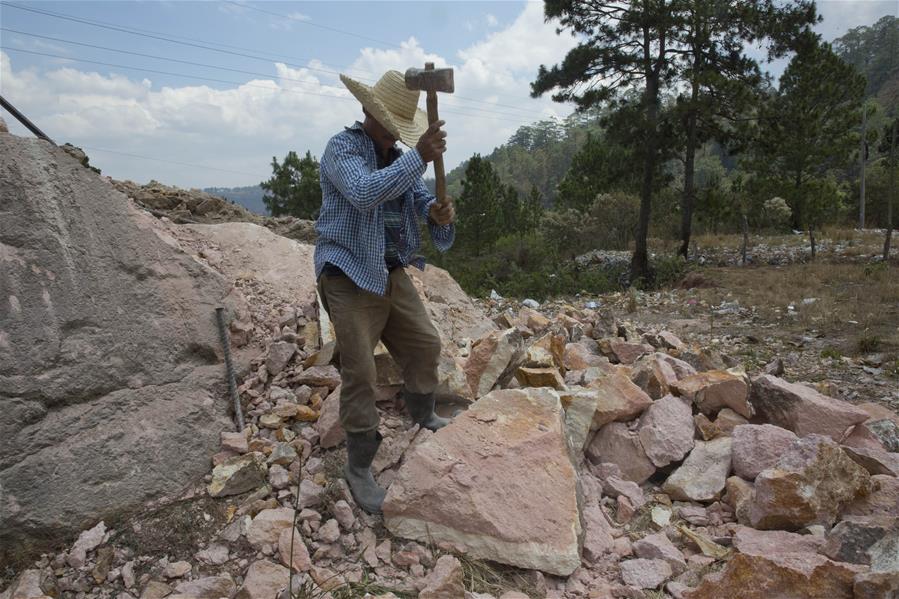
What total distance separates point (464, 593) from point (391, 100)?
66.9 inches

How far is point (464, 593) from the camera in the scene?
180 cm

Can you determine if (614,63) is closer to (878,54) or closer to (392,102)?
(392,102)

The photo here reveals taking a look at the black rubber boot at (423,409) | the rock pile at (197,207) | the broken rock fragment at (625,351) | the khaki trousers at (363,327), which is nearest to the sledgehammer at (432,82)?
the khaki trousers at (363,327)

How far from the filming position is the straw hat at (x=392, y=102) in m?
1.99

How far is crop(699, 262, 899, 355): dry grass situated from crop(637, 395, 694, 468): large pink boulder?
12.4ft

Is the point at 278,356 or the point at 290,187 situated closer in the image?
the point at 278,356

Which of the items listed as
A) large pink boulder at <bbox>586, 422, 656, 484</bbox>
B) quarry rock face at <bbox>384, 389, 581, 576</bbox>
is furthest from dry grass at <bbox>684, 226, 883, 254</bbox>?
quarry rock face at <bbox>384, 389, 581, 576</bbox>

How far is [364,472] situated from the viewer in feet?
7.35

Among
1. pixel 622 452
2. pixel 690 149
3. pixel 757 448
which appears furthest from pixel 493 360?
pixel 690 149

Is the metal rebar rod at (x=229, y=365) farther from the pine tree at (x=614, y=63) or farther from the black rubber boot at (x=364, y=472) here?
the pine tree at (x=614, y=63)

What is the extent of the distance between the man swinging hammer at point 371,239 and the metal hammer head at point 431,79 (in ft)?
0.05

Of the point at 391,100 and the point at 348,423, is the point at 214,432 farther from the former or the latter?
the point at 391,100

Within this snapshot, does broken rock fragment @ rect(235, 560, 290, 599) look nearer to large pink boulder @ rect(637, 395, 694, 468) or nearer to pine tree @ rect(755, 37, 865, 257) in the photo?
large pink boulder @ rect(637, 395, 694, 468)

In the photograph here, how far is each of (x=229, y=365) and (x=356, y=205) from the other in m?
1.31
